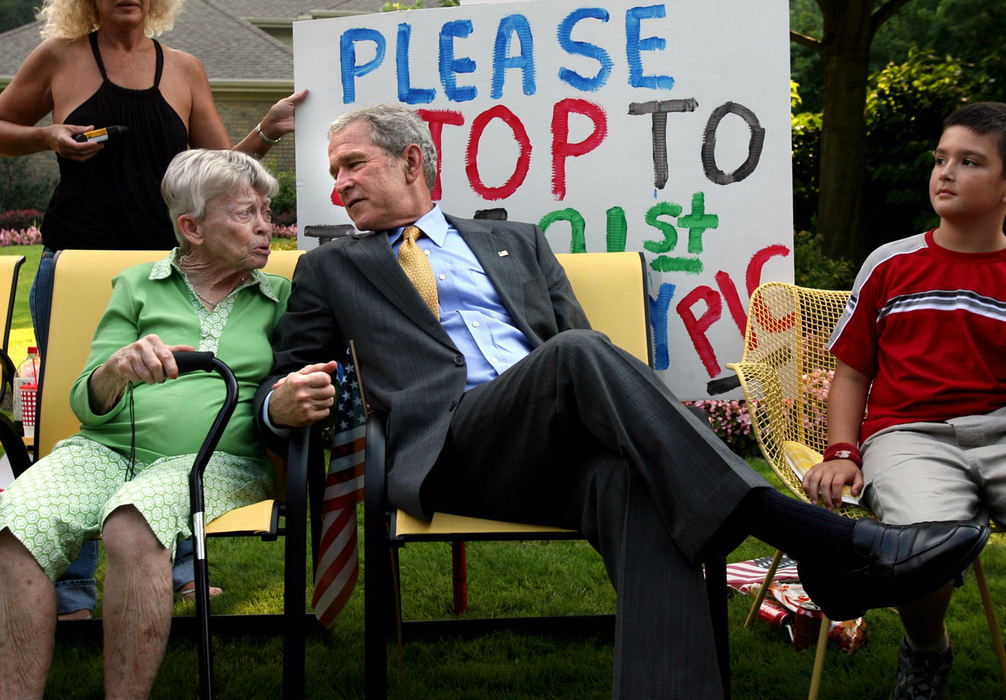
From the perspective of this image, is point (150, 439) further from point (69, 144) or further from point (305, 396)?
point (69, 144)

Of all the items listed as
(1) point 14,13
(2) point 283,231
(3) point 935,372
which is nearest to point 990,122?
(3) point 935,372

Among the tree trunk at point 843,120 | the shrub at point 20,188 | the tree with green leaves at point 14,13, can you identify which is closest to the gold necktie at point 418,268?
the tree trunk at point 843,120

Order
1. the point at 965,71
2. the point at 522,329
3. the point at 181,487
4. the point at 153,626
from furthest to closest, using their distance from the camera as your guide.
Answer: the point at 965,71, the point at 522,329, the point at 181,487, the point at 153,626

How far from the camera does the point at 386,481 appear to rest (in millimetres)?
2531

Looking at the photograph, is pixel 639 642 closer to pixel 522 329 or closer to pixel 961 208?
pixel 522 329

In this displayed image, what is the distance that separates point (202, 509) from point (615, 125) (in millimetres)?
1823

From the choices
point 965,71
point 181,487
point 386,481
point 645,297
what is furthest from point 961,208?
point 965,71

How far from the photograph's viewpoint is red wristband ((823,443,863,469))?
2727mm

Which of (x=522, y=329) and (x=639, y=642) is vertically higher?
(x=522, y=329)

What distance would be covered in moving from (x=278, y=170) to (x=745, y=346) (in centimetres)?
1484

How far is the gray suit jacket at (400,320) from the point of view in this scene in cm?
271

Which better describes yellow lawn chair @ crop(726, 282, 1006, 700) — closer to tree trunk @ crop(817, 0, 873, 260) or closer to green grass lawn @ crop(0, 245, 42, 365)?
tree trunk @ crop(817, 0, 873, 260)

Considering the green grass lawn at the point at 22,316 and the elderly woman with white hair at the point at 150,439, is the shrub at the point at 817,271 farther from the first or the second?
the green grass lawn at the point at 22,316

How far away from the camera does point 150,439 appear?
2.71 m
